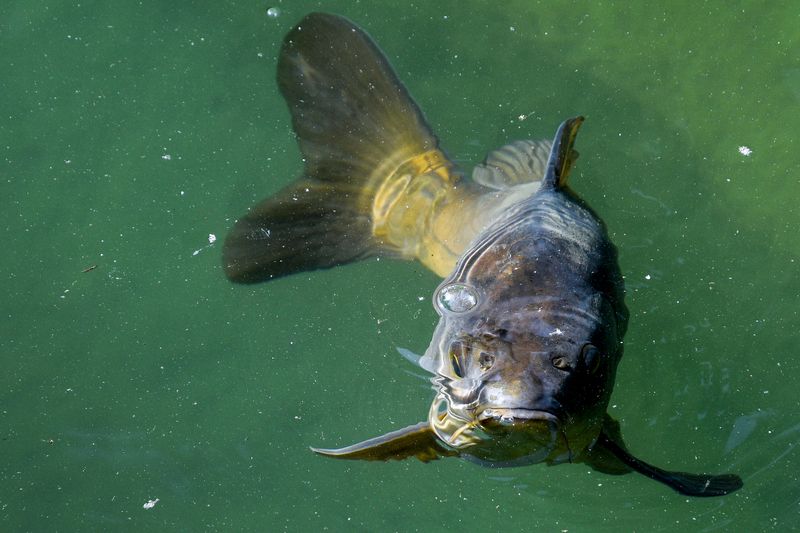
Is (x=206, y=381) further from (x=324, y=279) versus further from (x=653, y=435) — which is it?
(x=653, y=435)

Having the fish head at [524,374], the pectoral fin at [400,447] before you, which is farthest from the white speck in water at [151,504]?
the fish head at [524,374]

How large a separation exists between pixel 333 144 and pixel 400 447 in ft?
4.45

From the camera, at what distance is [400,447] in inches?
98.4

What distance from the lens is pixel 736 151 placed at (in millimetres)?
3518

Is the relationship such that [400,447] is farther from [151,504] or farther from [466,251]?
[151,504]

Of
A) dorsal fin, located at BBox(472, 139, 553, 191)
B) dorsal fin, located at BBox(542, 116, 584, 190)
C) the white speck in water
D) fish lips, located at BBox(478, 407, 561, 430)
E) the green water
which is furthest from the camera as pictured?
the white speck in water

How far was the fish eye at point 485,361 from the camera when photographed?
2.14 metres

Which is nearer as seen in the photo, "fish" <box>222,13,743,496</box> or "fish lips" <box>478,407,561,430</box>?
"fish lips" <box>478,407,561,430</box>

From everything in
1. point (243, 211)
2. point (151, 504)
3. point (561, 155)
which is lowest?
point (151, 504)

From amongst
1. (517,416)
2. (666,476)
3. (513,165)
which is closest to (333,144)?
(513,165)

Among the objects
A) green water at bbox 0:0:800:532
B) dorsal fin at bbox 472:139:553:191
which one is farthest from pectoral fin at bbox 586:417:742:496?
dorsal fin at bbox 472:139:553:191

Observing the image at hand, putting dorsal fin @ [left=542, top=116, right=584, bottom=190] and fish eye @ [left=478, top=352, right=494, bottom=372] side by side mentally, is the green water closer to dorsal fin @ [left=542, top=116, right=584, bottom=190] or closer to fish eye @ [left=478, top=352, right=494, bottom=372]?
dorsal fin @ [left=542, top=116, right=584, bottom=190]

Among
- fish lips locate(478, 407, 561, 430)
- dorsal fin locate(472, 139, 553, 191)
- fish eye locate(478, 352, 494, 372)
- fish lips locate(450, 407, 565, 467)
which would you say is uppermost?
dorsal fin locate(472, 139, 553, 191)

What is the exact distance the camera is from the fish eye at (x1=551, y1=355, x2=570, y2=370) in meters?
2.11
